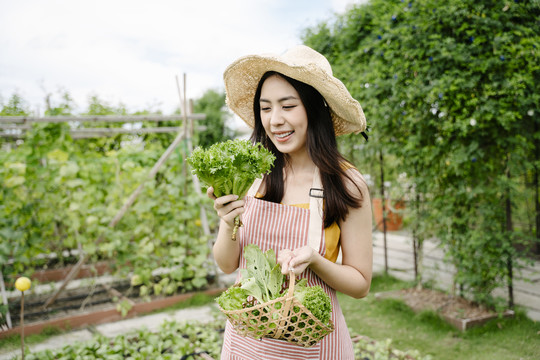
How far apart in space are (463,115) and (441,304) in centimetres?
202

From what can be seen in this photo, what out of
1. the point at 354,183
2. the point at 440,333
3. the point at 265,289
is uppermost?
the point at 354,183

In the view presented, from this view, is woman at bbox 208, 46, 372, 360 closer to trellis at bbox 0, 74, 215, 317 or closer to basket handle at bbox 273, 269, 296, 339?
basket handle at bbox 273, 269, 296, 339

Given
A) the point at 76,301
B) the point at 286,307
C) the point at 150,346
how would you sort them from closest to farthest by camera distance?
1. the point at 286,307
2. the point at 150,346
3. the point at 76,301

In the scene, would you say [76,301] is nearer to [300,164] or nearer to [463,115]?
[300,164]

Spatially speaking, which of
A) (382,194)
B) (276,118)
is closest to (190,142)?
(382,194)

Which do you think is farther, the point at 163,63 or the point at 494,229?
the point at 163,63

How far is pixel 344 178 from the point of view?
1.61 m

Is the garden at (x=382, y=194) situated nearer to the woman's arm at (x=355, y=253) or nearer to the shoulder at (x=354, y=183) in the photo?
the woman's arm at (x=355, y=253)

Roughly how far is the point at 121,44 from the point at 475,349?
592 cm

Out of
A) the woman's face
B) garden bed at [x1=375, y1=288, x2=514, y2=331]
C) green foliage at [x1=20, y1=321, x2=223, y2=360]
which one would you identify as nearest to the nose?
the woman's face

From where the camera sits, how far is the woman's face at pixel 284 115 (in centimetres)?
156

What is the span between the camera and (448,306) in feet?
13.5

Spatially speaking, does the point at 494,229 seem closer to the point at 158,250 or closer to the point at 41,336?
the point at 158,250

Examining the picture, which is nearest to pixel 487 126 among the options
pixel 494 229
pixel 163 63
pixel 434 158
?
pixel 434 158
